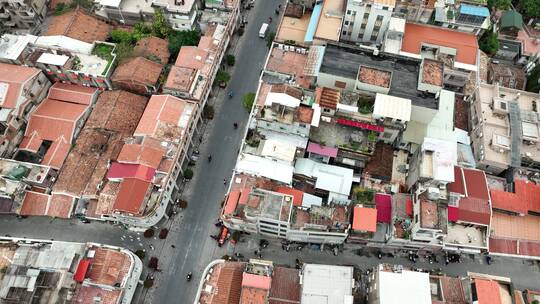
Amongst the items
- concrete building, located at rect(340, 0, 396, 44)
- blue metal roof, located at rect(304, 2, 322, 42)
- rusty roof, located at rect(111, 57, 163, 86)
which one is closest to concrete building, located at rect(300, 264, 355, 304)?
blue metal roof, located at rect(304, 2, 322, 42)

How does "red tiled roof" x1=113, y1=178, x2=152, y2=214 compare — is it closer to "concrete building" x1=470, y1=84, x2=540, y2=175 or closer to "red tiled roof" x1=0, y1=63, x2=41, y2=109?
"red tiled roof" x1=0, y1=63, x2=41, y2=109

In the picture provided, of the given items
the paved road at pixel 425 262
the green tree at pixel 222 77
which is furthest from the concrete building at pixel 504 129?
the green tree at pixel 222 77

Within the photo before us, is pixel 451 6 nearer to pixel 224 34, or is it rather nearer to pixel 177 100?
pixel 224 34

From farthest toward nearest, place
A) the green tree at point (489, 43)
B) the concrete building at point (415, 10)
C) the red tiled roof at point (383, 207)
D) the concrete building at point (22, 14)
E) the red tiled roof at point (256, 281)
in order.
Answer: the concrete building at point (22, 14)
the green tree at point (489, 43)
the concrete building at point (415, 10)
the red tiled roof at point (383, 207)
the red tiled roof at point (256, 281)

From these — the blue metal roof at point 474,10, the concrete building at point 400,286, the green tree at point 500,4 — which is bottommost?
the concrete building at point 400,286

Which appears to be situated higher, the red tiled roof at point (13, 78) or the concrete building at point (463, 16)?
the concrete building at point (463, 16)

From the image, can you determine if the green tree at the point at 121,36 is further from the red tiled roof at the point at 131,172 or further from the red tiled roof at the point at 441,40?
the red tiled roof at the point at 441,40
